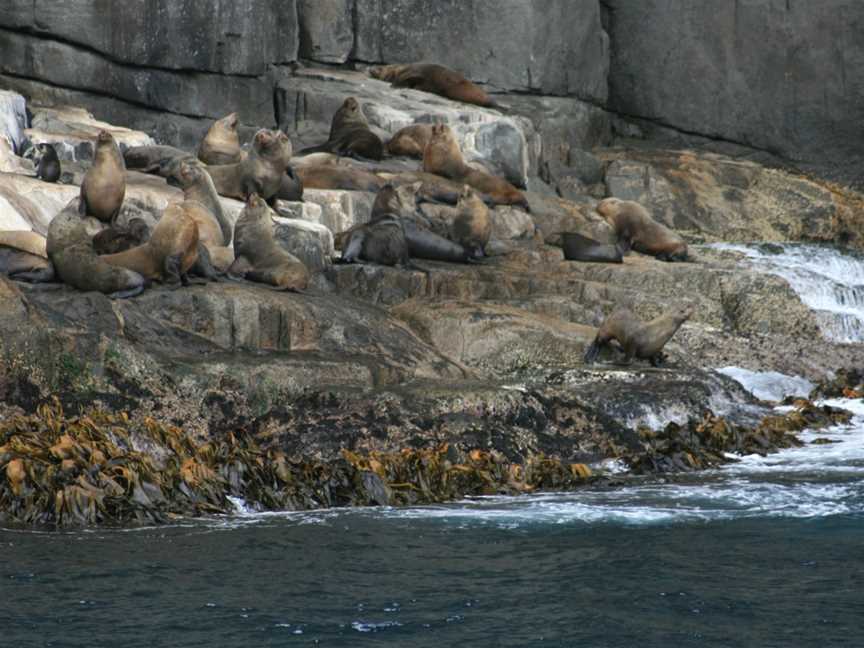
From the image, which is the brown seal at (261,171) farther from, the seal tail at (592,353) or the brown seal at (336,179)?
the seal tail at (592,353)

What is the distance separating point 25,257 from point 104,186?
1158mm

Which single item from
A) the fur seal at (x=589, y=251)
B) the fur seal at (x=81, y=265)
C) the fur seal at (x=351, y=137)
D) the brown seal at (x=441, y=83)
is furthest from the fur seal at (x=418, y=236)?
the brown seal at (x=441, y=83)

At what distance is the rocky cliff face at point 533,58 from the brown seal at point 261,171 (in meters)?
4.68

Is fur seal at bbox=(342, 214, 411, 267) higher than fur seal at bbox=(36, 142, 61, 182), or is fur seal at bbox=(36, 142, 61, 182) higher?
fur seal at bbox=(36, 142, 61, 182)

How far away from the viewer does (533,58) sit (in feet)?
81.8

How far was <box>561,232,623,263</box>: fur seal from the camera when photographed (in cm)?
1747

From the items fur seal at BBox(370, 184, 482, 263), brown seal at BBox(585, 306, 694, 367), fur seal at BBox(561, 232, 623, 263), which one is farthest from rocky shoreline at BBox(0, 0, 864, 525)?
fur seal at BBox(370, 184, 482, 263)

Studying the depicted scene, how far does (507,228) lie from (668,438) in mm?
7625

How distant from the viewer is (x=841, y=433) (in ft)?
42.3

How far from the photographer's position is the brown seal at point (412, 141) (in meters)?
20.7

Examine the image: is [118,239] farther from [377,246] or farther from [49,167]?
[377,246]

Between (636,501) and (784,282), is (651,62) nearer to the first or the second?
(784,282)

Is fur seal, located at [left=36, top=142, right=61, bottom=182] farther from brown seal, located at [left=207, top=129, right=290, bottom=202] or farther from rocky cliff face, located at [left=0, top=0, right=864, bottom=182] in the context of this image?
rocky cliff face, located at [left=0, top=0, right=864, bottom=182]

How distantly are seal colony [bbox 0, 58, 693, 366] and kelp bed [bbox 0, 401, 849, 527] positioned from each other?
2.44m
